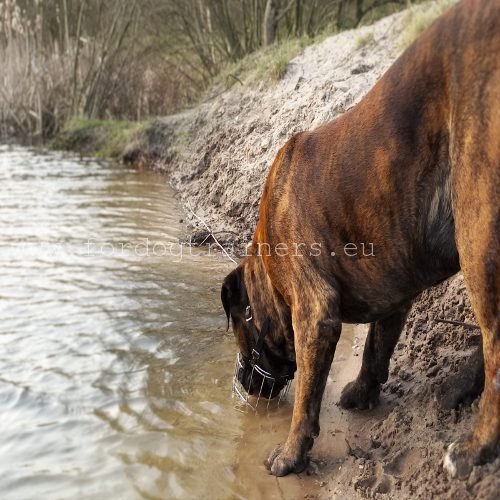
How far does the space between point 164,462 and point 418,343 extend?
155 centimetres

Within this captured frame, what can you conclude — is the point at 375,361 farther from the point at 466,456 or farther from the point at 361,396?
the point at 466,456

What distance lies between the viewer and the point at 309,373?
106 inches

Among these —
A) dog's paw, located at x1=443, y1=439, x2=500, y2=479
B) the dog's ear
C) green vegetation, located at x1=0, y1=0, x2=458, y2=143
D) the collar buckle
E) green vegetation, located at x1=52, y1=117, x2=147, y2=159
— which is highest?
green vegetation, located at x1=0, y1=0, x2=458, y2=143

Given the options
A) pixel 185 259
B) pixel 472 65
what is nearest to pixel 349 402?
pixel 472 65

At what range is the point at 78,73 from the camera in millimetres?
16844

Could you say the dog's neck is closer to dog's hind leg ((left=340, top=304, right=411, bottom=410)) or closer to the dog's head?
the dog's head

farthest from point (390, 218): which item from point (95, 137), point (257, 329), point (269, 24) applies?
point (95, 137)

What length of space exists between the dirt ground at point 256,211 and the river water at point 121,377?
298 mm

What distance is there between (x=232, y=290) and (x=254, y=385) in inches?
20.9

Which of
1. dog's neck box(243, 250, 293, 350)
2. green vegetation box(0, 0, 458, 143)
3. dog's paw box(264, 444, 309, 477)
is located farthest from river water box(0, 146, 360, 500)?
green vegetation box(0, 0, 458, 143)

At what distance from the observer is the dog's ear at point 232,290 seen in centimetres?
343

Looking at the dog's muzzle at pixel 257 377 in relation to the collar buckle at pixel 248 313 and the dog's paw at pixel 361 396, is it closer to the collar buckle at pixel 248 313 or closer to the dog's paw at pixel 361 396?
the collar buckle at pixel 248 313

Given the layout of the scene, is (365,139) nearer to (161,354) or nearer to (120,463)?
(120,463)

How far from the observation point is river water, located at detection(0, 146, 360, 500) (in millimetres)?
2859
